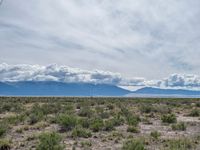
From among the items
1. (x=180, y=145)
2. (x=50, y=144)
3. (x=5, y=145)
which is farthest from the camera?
(x=5, y=145)

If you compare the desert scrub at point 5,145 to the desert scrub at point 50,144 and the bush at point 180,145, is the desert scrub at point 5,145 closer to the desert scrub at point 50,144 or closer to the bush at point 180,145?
the desert scrub at point 50,144

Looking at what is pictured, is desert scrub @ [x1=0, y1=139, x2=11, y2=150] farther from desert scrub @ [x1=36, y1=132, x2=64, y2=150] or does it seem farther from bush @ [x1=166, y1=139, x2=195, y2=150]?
bush @ [x1=166, y1=139, x2=195, y2=150]

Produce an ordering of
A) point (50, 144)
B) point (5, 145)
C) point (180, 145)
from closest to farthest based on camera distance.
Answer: point (50, 144), point (180, 145), point (5, 145)

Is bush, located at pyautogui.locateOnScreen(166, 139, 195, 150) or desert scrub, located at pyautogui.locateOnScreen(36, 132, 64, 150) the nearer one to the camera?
desert scrub, located at pyautogui.locateOnScreen(36, 132, 64, 150)

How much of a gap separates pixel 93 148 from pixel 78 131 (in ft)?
10.4

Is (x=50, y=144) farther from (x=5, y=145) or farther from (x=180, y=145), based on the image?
(x=180, y=145)

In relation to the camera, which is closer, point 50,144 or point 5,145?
point 50,144

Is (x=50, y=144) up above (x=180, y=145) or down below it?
above

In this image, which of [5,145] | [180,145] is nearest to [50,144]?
[5,145]

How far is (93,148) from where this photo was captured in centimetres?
1480

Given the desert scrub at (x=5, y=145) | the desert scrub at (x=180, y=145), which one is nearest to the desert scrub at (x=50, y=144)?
the desert scrub at (x=5, y=145)

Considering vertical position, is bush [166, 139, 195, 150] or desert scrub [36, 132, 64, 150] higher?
desert scrub [36, 132, 64, 150]

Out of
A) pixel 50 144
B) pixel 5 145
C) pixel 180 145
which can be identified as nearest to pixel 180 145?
pixel 180 145

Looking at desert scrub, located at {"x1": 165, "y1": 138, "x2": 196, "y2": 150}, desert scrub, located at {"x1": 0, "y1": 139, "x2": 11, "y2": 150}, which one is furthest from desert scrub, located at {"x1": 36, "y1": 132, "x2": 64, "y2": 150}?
desert scrub, located at {"x1": 165, "y1": 138, "x2": 196, "y2": 150}
